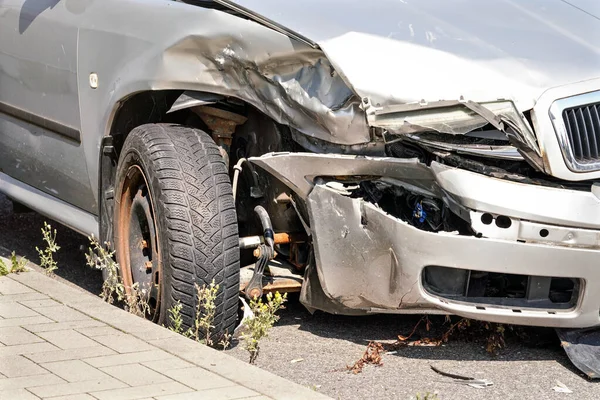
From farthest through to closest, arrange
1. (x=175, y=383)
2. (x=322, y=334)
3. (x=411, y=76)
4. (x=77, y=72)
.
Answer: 1. (x=77, y=72)
2. (x=322, y=334)
3. (x=411, y=76)
4. (x=175, y=383)

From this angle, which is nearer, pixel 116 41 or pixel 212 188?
pixel 212 188

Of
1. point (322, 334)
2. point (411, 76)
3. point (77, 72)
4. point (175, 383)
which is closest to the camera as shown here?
point (175, 383)

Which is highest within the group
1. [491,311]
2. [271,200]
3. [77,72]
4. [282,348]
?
[77,72]

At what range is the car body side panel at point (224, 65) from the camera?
464 cm

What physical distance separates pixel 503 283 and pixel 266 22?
60.2 inches

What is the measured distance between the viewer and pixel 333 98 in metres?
4.62

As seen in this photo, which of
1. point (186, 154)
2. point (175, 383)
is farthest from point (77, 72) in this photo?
point (175, 383)

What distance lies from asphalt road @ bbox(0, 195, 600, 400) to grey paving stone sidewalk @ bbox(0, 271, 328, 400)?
1.54 ft

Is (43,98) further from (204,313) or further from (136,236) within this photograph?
(204,313)

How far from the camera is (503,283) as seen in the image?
4.81 meters

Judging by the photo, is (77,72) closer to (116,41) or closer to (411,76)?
(116,41)

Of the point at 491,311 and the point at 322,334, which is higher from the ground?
the point at 491,311

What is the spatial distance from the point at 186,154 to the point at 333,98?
2.62 ft

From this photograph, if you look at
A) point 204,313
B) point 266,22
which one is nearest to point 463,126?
point 266,22
